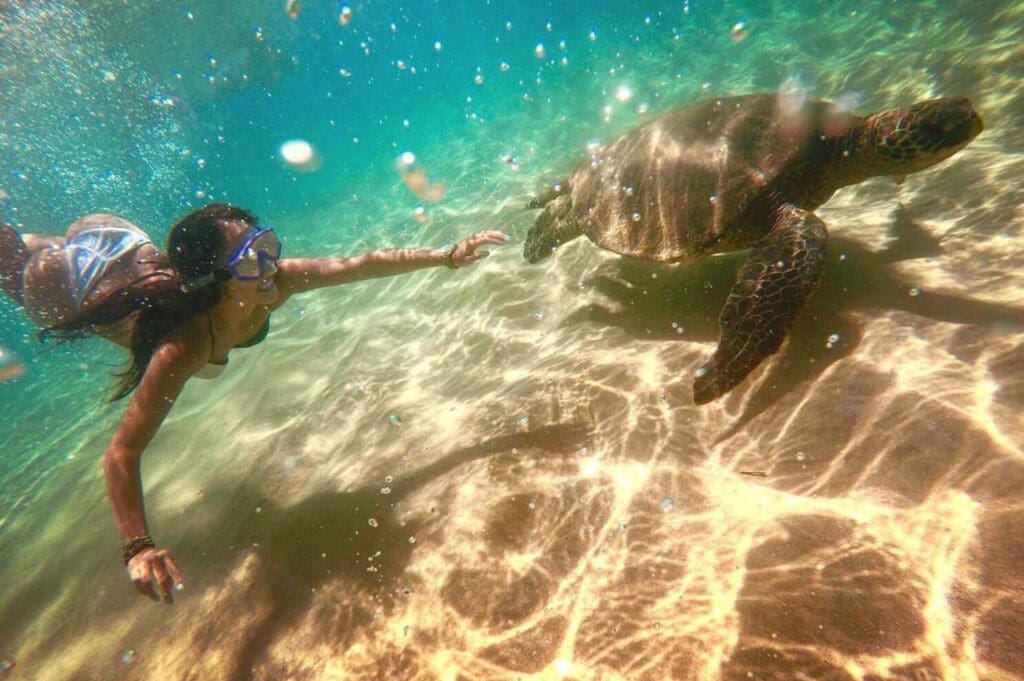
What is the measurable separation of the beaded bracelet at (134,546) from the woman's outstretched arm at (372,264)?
267cm

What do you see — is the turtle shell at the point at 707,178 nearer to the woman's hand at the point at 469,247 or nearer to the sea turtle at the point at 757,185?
the sea turtle at the point at 757,185

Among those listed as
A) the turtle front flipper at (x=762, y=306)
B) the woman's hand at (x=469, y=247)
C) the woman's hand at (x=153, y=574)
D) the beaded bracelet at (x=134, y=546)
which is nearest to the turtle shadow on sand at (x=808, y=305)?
the turtle front flipper at (x=762, y=306)

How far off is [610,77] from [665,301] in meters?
21.7

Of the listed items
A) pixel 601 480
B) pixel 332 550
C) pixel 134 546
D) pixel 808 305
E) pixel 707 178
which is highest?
pixel 707 178

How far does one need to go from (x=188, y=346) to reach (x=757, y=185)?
16.5ft

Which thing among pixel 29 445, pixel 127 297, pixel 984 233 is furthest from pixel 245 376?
pixel 984 233

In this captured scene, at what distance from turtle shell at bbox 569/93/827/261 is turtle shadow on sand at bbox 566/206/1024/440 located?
21.7 inches

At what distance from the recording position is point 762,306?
2.84 m

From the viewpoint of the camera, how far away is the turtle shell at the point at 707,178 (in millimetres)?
3607

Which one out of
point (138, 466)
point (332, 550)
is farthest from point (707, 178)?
point (138, 466)

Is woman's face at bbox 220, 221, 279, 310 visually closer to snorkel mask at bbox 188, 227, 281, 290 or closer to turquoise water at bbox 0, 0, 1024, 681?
snorkel mask at bbox 188, 227, 281, 290

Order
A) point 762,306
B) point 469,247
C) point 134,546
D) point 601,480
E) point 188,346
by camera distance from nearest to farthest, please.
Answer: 1. point 134,546
2. point 601,480
3. point 762,306
4. point 188,346
5. point 469,247

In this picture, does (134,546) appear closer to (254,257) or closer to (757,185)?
(254,257)

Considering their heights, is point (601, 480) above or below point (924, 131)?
below
